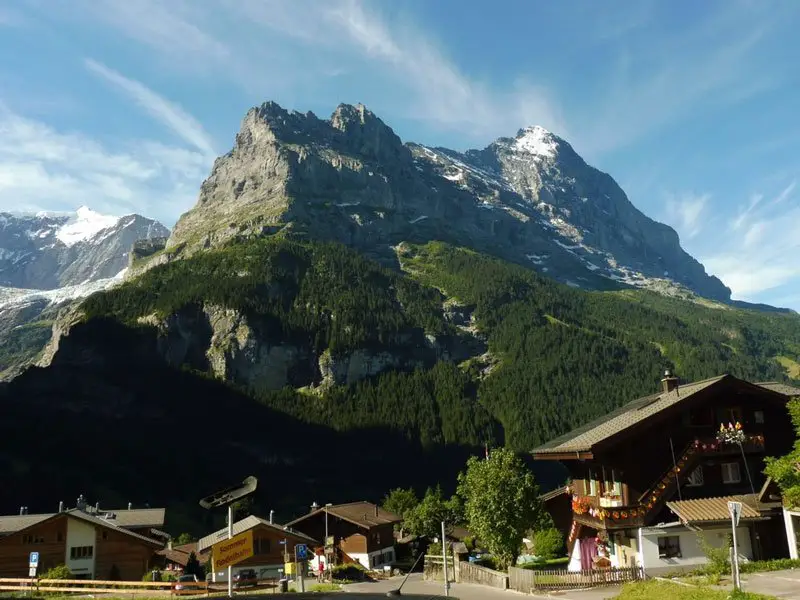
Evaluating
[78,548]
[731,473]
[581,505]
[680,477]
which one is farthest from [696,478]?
[78,548]

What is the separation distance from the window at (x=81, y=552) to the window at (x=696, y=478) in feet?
172

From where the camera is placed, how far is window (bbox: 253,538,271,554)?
239 feet

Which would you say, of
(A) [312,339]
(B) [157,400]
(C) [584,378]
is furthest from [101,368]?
(C) [584,378]

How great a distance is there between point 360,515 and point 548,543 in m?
40.9

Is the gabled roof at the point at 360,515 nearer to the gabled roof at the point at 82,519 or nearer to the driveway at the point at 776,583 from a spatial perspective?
the gabled roof at the point at 82,519

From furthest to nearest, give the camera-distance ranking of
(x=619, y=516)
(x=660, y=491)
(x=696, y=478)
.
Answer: (x=696, y=478) < (x=660, y=491) < (x=619, y=516)

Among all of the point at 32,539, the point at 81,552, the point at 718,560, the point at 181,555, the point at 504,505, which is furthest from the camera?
the point at 181,555

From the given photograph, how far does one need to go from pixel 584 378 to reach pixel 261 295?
104062mm

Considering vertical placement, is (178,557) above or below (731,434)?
below

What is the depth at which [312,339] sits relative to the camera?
191875 mm

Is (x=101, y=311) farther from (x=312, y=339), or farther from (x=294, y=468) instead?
(x=294, y=468)

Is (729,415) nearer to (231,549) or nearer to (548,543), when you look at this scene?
(548,543)

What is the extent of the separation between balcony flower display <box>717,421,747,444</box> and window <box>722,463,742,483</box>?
166cm

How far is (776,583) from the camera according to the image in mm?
28734
